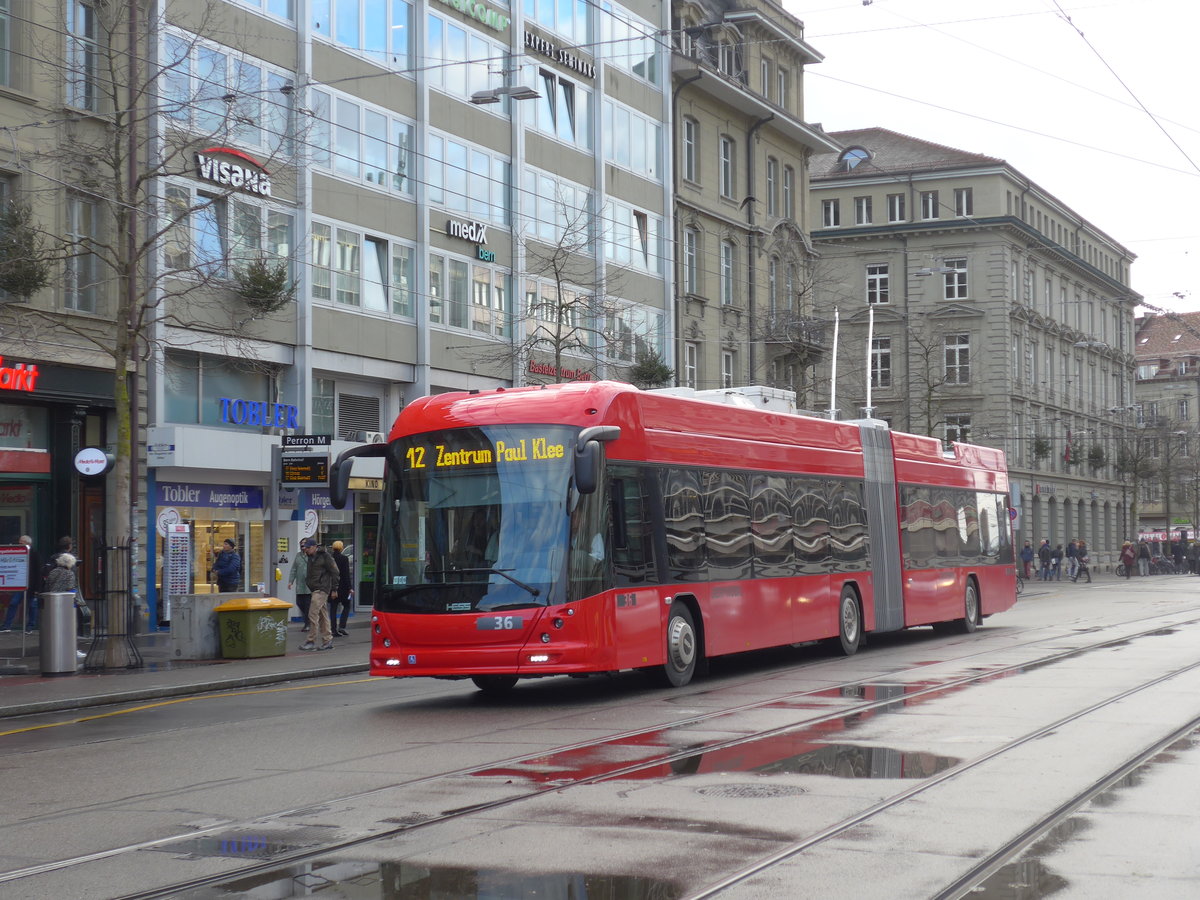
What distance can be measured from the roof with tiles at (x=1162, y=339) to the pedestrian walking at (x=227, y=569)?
353 feet

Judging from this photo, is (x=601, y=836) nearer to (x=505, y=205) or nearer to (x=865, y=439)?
(x=865, y=439)

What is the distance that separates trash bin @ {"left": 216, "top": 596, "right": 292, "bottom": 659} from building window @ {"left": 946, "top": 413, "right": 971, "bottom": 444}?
177 feet

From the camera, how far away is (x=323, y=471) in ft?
91.7

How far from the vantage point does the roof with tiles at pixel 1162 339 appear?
402 feet

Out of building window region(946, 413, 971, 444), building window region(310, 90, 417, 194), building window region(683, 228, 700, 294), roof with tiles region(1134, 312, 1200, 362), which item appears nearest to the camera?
building window region(310, 90, 417, 194)

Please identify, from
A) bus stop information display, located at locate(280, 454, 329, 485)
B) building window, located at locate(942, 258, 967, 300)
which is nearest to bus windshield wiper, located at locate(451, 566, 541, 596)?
bus stop information display, located at locate(280, 454, 329, 485)

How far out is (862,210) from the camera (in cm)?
7656

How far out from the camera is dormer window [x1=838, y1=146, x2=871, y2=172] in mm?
77438

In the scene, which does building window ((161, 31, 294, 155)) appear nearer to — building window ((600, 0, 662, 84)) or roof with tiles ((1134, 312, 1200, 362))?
building window ((600, 0, 662, 84))

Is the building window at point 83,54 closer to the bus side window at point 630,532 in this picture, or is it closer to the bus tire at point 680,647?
the bus side window at point 630,532

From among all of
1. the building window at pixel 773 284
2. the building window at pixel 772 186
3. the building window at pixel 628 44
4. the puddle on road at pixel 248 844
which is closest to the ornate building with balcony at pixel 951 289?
the building window at pixel 772 186

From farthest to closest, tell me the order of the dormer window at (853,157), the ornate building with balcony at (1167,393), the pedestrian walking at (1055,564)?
the ornate building with balcony at (1167,393) → the dormer window at (853,157) → the pedestrian walking at (1055,564)

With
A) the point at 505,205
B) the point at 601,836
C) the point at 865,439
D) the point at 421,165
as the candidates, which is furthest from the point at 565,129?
the point at 601,836

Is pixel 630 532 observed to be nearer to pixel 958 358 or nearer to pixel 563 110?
pixel 563 110
